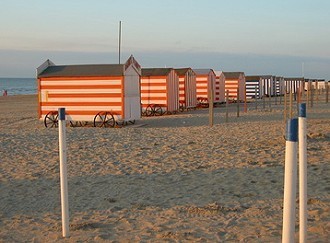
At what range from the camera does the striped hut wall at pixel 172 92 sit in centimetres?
2556

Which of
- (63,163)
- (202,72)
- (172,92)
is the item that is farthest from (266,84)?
(63,163)

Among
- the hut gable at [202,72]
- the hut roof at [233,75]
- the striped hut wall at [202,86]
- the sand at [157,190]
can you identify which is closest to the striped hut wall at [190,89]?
the hut gable at [202,72]

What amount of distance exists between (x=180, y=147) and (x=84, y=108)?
7373mm

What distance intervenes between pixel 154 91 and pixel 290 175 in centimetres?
2218

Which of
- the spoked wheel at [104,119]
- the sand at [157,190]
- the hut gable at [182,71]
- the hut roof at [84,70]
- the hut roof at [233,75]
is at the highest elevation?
the hut roof at [233,75]

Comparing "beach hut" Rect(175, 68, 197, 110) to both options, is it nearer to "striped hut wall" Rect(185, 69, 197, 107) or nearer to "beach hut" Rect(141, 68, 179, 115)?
"striped hut wall" Rect(185, 69, 197, 107)

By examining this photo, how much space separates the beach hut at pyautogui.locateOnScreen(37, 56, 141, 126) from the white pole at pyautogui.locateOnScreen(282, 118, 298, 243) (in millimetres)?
14796

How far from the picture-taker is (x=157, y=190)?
7586mm

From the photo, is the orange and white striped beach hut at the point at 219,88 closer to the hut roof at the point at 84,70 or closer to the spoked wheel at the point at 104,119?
the hut roof at the point at 84,70

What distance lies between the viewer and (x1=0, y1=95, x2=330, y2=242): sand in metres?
5.52

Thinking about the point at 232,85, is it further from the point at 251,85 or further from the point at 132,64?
the point at 132,64

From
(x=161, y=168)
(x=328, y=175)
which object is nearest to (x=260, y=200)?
(x=328, y=175)

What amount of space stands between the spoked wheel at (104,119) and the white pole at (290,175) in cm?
1471

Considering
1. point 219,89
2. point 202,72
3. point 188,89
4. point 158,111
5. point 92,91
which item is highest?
point 202,72
